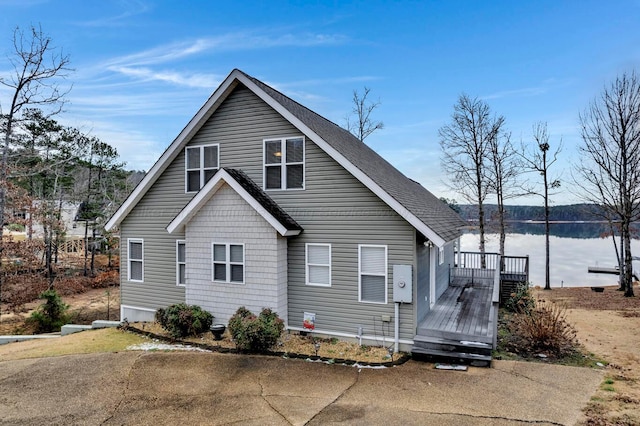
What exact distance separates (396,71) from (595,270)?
24699 millimetres

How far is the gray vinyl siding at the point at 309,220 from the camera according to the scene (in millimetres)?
9164

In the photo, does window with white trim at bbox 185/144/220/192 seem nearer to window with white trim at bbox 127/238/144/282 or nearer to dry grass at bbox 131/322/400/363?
window with white trim at bbox 127/238/144/282

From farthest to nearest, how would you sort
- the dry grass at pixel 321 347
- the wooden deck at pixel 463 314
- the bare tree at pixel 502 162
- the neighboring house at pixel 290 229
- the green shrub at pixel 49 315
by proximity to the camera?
the bare tree at pixel 502 162
the green shrub at pixel 49 315
the neighboring house at pixel 290 229
the wooden deck at pixel 463 314
the dry grass at pixel 321 347

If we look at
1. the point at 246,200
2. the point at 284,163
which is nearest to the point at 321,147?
the point at 284,163

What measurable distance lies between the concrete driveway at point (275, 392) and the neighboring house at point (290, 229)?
185 centimetres

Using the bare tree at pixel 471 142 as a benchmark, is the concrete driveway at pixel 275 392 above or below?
below

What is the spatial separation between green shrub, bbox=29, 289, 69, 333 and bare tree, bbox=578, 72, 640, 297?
2616 centimetres

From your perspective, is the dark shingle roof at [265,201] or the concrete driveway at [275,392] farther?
the dark shingle roof at [265,201]

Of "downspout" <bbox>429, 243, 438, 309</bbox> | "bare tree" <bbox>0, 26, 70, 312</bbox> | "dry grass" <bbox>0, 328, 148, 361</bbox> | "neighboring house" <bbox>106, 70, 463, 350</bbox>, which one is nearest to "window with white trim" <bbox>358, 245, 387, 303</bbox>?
"neighboring house" <bbox>106, 70, 463, 350</bbox>

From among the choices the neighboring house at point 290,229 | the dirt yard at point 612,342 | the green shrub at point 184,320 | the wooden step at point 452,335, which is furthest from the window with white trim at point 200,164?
the dirt yard at point 612,342

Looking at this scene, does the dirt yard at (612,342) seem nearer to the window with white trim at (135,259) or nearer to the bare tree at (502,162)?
the bare tree at (502,162)

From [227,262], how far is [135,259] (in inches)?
185

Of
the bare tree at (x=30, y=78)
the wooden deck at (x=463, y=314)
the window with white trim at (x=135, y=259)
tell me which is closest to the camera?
the wooden deck at (x=463, y=314)

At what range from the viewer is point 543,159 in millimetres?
22641
